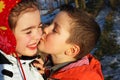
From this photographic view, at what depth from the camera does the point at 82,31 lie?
2.89 metres

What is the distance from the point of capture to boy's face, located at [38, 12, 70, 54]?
2.87 metres

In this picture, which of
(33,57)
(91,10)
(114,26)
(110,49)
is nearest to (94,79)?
(33,57)

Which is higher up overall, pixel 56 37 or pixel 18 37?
pixel 18 37

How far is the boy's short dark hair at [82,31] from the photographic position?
289 centimetres

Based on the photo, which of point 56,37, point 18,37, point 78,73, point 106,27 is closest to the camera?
point 18,37

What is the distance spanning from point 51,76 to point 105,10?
7449 mm

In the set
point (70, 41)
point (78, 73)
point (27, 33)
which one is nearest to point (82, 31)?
point (70, 41)

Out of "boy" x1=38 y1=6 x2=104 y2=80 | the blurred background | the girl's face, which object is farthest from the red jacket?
the blurred background

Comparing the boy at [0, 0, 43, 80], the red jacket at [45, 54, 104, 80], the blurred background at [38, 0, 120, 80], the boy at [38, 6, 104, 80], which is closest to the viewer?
the boy at [0, 0, 43, 80]

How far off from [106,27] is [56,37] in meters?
5.66

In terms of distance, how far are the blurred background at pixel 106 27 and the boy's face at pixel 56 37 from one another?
3.88 ft

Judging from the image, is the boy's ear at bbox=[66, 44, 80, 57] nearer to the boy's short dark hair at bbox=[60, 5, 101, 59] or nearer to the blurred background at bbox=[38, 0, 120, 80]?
the boy's short dark hair at bbox=[60, 5, 101, 59]

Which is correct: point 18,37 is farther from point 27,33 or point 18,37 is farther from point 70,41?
point 70,41

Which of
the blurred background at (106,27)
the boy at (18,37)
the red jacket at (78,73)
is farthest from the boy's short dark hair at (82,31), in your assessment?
the blurred background at (106,27)
